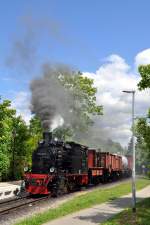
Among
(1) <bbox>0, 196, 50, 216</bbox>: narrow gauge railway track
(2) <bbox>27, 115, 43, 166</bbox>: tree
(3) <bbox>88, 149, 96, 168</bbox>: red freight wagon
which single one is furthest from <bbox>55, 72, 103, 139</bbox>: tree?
(1) <bbox>0, 196, 50, 216</bbox>: narrow gauge railway track

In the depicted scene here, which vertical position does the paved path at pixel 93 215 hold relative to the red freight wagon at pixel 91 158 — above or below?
below

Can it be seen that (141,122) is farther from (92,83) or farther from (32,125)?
(92,83)

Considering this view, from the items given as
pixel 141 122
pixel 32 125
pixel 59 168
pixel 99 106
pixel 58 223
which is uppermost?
pixel 99 106

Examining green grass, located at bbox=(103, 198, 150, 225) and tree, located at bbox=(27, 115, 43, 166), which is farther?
tree, located at bbox=(27, 115, 43, 166)

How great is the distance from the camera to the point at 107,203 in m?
23.0

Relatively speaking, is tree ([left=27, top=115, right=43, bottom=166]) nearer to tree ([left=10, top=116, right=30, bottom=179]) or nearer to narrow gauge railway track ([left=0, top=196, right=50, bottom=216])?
tree ([left=10, top=116, right=30, bottom=179])

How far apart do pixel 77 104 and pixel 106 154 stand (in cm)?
1396

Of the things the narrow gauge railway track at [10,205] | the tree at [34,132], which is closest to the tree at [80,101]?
the tree at [34,132]

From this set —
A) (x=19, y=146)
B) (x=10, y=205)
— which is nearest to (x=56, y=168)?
(x=10, y=205)

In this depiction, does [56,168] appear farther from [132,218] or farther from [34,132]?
[34,132]

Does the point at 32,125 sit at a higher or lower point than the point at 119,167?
higher

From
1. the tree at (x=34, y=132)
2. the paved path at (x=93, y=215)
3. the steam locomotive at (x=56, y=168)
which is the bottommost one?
the paved path at (x=93, y=215)

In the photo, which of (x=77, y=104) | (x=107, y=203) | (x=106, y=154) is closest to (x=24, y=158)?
(x=106, y=154)

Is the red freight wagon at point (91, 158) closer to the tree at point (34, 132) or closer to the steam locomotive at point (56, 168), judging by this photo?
the steam locomotive at point (56, 168)
